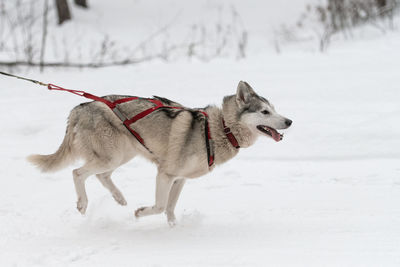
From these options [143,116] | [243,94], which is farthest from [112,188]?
[243,94]

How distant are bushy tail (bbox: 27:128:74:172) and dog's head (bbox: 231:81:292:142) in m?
1.76

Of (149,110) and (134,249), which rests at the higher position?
(149,110)

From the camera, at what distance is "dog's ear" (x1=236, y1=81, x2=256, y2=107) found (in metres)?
4.06

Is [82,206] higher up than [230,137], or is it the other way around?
[230,137]

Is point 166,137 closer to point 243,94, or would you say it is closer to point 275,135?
point 243,94

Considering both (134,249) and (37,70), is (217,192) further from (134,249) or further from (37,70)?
(37,70)

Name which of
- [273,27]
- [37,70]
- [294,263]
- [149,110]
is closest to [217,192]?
[149,110]

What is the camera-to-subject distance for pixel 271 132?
4.00 meters

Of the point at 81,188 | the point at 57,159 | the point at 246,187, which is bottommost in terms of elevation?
the point at 246,187

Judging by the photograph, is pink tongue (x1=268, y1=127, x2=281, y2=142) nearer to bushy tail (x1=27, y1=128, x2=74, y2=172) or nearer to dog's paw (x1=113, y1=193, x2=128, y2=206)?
dog's paw (x1=113, y1=193, x2=128, y2=206)

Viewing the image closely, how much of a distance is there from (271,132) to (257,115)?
0.65ft

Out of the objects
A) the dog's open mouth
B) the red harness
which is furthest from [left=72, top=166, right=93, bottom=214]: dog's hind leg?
the dog's open mouth

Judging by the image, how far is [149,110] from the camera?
4.30 m

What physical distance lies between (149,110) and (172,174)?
2.16 ft
